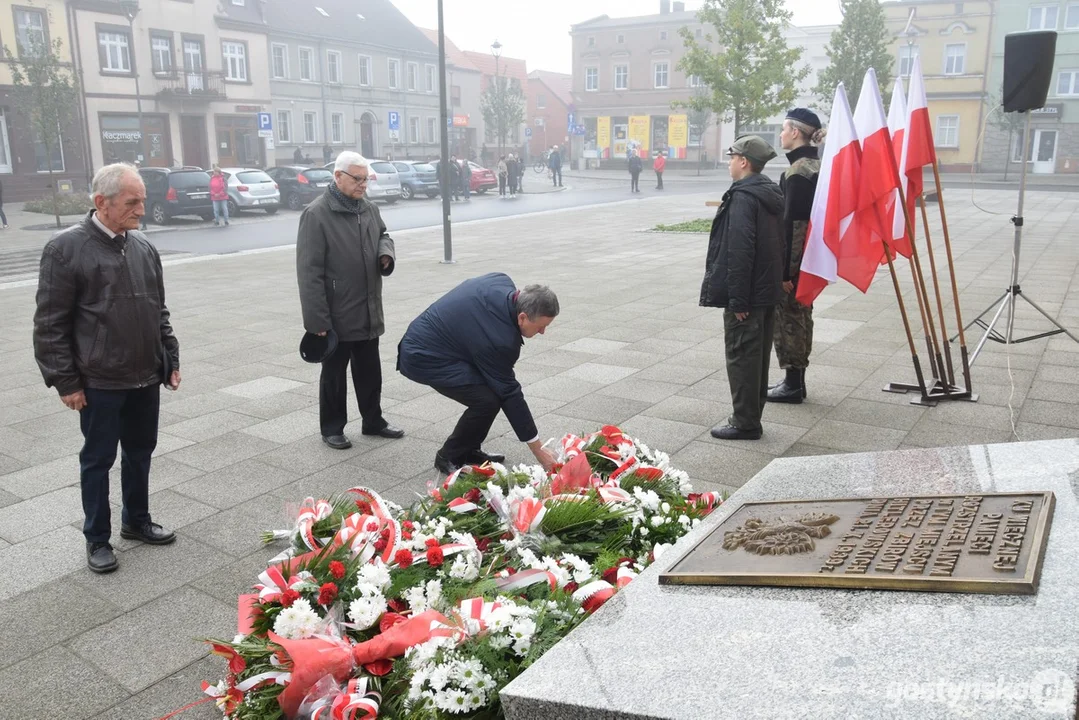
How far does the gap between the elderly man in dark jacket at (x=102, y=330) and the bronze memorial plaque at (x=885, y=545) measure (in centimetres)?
267

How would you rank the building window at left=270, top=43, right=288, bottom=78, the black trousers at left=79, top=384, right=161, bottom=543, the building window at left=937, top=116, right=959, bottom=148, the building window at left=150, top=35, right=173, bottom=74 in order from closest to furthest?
the black trousers at left=79, top=384, right=161, bottom=543
the building window at left=150, top=35, right=173, bottom=74
the building window at left=270, top=43, right=288, bottom=78
the building window at left=937, top=116, right=959, bottom=148

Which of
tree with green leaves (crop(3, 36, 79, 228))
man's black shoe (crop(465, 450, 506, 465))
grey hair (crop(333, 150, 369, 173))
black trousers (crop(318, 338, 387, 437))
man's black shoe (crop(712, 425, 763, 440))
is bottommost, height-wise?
man's black shoe (crop(712, 425, 763, 440))

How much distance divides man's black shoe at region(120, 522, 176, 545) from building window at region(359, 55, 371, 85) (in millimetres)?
52008

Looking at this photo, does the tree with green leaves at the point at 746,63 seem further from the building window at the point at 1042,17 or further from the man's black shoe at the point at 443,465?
the building window at the point at 1042,17

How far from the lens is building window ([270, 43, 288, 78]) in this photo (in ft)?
156

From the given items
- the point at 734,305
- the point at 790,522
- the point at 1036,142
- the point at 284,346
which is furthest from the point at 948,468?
the point at 1036,142

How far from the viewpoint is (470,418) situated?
512 cm

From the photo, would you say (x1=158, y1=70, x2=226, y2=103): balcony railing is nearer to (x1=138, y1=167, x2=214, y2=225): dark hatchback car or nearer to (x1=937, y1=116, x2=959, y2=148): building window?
(x1=138, y1=167, x2=214, y2=225): dark hatchback car

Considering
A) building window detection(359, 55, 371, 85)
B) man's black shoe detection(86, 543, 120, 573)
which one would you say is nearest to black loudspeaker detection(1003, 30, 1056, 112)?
man's black shoe detection(86, 543, 120, 573)

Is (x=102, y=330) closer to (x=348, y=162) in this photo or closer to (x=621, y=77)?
(x=348, y=162)

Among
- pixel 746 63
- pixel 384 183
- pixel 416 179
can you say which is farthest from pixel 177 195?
pixel 746 63

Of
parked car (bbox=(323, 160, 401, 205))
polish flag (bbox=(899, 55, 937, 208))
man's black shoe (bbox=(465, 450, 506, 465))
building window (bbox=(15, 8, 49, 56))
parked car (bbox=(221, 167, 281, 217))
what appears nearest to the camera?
man's black shoe (bbox=(465, 450, 506, 465))

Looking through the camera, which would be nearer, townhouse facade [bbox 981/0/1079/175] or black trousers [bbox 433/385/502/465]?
black trousers [bbox 433/385/502/465]

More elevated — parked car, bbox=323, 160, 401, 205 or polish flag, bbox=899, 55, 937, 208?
polish flag, bbox=899, 55, 937, 208
